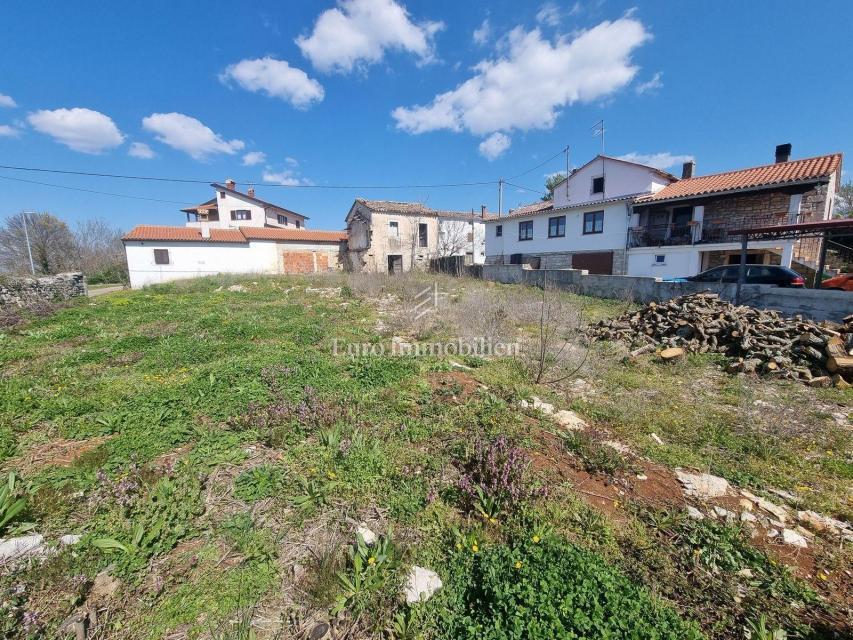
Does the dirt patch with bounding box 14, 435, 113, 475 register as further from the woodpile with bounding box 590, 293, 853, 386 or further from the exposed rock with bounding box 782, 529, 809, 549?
the woodpile with bounding box 590, 293, 853, 386

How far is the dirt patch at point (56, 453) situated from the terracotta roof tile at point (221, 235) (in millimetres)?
23310

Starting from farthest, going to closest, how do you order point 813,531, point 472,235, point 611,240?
1. point 472,235
2. point 611,240
3. point 813,531

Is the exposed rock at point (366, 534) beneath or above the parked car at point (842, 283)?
beneath

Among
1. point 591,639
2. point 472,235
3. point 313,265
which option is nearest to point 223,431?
point 591,639

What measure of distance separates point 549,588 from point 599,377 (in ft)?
15.5

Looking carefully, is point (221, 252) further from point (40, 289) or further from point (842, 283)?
point (842, 283)

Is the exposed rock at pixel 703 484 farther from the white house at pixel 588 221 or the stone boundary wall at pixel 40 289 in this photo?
the stone boundary wall at pixel 40 289

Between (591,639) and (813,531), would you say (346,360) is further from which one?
(813,531)

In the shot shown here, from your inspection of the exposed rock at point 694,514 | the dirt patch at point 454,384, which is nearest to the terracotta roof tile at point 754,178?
the dirt patch at point 454,384

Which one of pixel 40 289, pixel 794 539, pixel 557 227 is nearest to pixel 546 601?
pixel 794 539

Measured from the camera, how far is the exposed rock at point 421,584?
2102mm

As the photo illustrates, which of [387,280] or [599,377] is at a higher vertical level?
[387,280]

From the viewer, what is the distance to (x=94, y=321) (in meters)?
9.59

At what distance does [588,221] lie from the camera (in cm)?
1923
